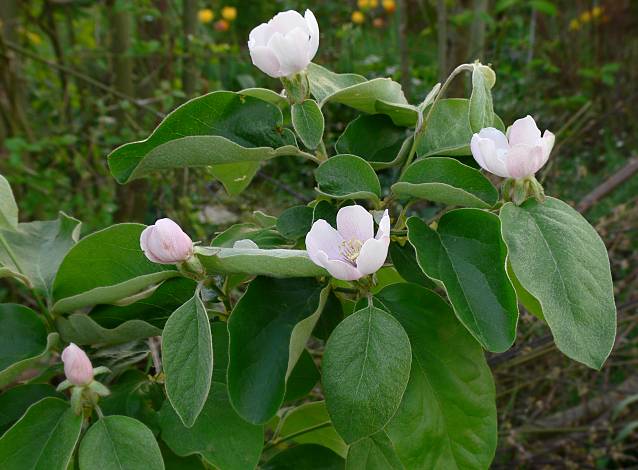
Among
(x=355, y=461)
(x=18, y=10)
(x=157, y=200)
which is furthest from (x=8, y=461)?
(x=18, y=10)

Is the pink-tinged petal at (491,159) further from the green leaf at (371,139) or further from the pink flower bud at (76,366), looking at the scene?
the pink flower bud at (76,366)

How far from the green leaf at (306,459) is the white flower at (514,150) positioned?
322mm

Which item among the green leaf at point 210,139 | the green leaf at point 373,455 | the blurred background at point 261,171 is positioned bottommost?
the blurred background at point 261,171

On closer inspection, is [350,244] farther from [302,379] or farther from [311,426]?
[311,426]

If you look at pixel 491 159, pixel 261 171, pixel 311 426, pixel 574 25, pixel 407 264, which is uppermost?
pixel 491 159

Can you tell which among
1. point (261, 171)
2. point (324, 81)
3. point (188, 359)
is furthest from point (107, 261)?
point (261, 171)

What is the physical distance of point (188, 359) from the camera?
21.1 inches

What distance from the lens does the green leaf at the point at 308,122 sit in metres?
0.63

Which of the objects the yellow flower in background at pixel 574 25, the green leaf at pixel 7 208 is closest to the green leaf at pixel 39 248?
the green leaf at pixel 7 208

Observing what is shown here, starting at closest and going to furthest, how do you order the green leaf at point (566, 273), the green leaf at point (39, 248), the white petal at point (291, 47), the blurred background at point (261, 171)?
the green leaf at point (566, 273) → the white petal at point (291, 47) → the green leaf at point (39, 248) → the blurred background at point (261, 171)

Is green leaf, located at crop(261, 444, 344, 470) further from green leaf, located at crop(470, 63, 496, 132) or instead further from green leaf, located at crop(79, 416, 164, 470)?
green leaf, located at crop(470, 63, 496, 132)

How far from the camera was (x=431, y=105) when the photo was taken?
2.26 ft

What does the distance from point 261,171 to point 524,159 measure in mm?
2001

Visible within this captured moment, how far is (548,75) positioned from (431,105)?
3966 millimetres
